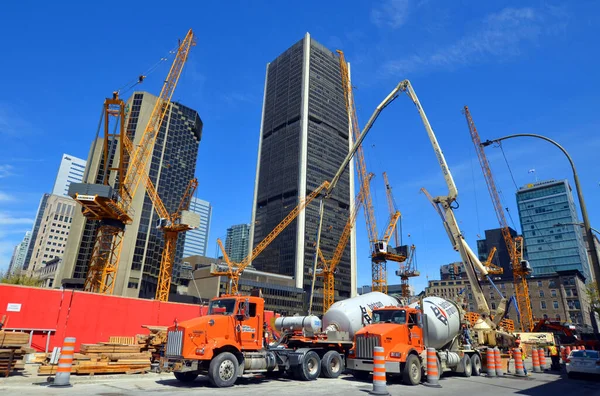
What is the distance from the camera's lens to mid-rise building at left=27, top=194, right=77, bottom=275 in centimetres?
16712

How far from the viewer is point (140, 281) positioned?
91.7 metres

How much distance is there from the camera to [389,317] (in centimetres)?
1688

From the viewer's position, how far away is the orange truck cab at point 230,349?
1277 cm

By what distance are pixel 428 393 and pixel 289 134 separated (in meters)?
164

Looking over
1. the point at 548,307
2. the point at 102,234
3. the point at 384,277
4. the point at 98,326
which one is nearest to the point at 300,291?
the point at 384,277

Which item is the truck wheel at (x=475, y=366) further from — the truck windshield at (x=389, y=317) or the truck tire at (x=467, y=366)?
the truck windshield at (x=389, y=317)

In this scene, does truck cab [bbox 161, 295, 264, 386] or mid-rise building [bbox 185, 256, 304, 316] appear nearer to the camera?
truck cab [bbox 161, 295, 264, 386]

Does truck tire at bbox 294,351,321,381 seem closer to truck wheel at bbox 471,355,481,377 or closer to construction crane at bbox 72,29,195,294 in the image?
truck wheel at bbox 471,355,481,377

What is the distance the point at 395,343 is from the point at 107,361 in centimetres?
1225

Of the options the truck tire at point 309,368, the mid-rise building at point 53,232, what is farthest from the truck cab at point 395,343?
the mid-rise building at point 53,232

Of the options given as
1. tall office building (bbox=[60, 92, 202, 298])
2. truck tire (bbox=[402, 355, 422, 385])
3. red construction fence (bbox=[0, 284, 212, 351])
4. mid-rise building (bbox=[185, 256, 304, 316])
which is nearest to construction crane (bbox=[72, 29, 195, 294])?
red construction fence (bbox=[0, 284, 212, 351])

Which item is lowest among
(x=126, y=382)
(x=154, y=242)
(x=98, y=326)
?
(x=126, y=382)

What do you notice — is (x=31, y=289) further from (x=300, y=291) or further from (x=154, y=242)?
(x=300, y=291)

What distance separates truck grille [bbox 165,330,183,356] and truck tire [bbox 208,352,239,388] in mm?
1269
